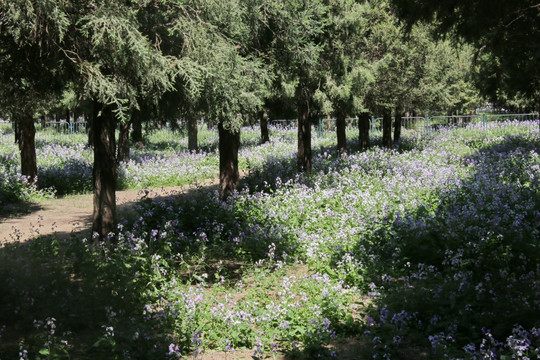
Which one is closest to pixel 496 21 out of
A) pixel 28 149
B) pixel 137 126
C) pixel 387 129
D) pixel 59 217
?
pixel 137 126

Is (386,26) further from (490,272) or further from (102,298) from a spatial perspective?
(102,298)

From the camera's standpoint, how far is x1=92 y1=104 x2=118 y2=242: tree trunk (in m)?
8.96

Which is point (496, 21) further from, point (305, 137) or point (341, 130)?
point (341, 130)

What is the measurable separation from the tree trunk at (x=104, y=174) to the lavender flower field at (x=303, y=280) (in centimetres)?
58

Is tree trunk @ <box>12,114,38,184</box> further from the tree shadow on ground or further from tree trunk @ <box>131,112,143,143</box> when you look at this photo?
tree trunk @ <box>131,112,143,143</box>

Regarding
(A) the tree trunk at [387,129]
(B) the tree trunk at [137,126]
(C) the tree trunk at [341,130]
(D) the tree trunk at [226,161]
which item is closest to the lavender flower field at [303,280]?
(D) the tree trunk at [226,161]

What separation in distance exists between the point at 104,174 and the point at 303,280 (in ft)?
12.6

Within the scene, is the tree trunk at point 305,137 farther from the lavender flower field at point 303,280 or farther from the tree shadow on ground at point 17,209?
the tree shadow on ground at point 17,209

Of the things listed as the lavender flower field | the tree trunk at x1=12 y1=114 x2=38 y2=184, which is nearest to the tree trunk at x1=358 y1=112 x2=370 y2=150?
the lavender flower field

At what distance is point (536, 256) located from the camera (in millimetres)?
7105

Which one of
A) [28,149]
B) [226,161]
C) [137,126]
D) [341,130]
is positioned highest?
[137,126]

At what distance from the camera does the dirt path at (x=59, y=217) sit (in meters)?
11.6

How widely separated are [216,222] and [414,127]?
32.6 metres

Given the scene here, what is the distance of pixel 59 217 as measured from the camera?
45.7 ft
